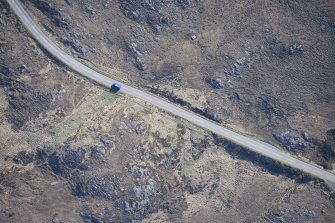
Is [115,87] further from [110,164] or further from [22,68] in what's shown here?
[22,68]

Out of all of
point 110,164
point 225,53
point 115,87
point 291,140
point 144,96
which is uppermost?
point 225,53

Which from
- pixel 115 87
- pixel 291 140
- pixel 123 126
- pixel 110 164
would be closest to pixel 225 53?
pixel 291 140

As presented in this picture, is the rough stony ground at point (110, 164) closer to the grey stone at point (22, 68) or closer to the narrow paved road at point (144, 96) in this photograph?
the grey stone at point (22, 68)

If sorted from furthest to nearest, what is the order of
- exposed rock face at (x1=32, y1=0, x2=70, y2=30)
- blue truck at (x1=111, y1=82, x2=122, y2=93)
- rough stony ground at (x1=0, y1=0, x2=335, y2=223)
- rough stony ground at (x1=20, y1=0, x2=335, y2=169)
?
exposed rock face at (x1=32, y1=0, x2=70, y2=30) < rough stony ground at (x1=20, y1=0, x2=335, y2=169) < blue truck at (x1=111, y1=82, x2=122, y2=93) < rough stony ground at (x1=0, y1=0, x2=335, y2=223)

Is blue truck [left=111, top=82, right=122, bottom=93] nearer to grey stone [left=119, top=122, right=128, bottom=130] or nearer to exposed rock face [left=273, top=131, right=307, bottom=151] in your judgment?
grey stone [left=119, top=122, right=128, bottom=130]

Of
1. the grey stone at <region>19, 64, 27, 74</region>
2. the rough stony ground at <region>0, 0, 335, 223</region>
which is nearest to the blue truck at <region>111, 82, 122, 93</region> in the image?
the rough stony ground at <region>0, 0, 335, 223</region>

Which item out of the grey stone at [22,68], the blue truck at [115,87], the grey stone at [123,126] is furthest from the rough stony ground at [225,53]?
the grey stone at [123,126]
